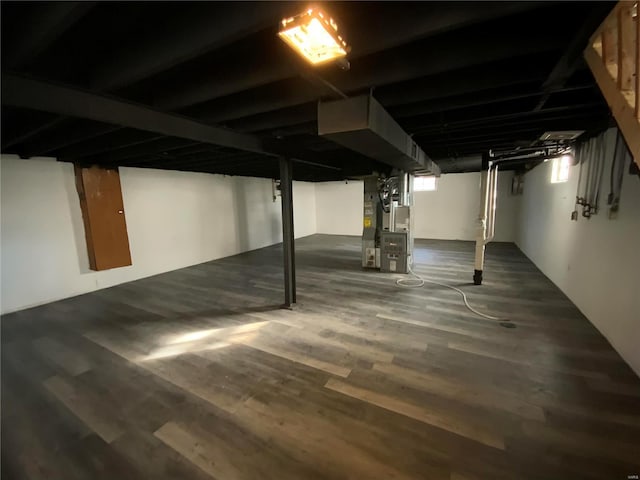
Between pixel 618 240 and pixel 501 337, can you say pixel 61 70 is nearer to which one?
pixel 501 337

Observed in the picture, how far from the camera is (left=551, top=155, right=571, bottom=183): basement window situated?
3953 mm

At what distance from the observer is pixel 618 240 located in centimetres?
250

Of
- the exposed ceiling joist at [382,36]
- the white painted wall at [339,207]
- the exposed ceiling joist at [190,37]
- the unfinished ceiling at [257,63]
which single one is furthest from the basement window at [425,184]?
the exposed ceiling joist at [190,37]

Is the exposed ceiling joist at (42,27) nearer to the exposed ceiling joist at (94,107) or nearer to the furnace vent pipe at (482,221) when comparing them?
the exposed ceiling joist at (94,107)

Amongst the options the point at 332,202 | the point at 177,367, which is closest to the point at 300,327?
the point at 177,367

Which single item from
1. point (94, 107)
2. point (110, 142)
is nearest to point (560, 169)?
point (94, 107)

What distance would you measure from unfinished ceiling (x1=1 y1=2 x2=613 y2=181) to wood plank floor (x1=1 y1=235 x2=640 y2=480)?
203 centimetres

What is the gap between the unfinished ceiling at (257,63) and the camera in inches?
46.0

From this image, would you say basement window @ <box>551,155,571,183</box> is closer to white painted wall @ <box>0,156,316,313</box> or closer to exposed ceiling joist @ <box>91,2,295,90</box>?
exposed ceiling joist @ <box>91,2,295,90</box>

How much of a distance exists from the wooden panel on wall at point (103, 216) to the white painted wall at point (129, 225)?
0.16 metres

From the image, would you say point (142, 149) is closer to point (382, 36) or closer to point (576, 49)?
point (382, 36)

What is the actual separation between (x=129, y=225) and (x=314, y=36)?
199 inches

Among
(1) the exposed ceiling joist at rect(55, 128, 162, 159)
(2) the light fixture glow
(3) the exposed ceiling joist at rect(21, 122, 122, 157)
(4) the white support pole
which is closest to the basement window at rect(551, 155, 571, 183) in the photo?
(4) the white support pole

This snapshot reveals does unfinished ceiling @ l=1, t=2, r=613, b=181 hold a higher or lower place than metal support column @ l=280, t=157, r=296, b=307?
higher
